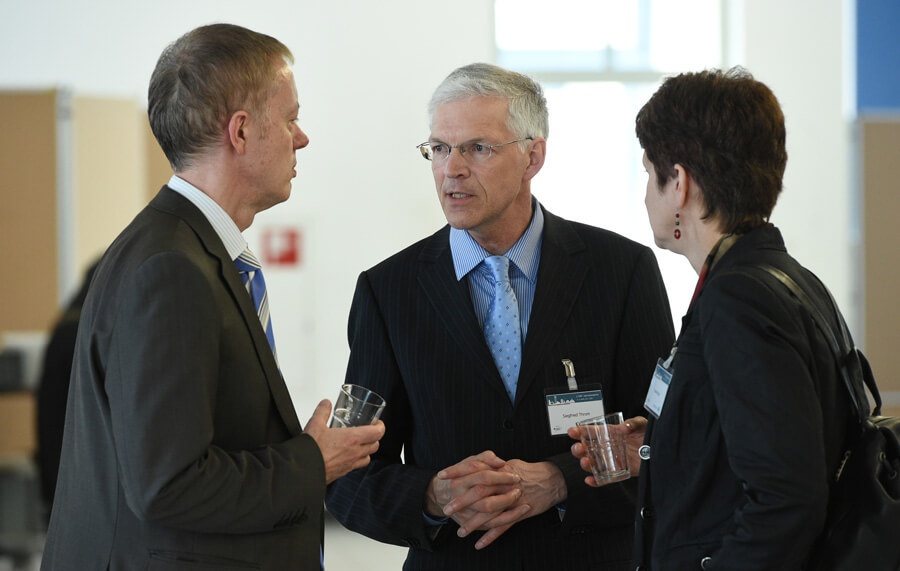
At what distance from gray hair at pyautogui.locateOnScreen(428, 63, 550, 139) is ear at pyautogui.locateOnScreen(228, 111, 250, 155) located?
0.67 m

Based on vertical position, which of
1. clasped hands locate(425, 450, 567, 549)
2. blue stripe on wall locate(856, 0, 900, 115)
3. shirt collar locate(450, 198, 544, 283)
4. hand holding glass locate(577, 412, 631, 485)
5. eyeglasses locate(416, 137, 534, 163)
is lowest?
clasped hands locate(425, 450, 567, 549)

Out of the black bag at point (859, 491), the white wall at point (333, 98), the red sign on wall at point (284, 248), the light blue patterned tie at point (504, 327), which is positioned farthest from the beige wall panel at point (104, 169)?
the black bag at point (859, 491)

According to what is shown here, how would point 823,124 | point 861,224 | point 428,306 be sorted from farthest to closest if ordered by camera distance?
point 823,124 < point 861,224 < point 428,306

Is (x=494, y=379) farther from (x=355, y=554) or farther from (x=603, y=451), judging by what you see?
(x=355, y=554)

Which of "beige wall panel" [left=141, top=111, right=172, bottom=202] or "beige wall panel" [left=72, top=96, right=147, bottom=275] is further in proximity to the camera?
"beige wall panel" [left=141, top=111, right=172, bottom=202]

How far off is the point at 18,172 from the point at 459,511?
341 cm

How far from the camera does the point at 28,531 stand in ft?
14.1

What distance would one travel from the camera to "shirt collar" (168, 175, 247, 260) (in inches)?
63.9

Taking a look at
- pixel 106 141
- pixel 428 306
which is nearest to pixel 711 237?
pixel 428 306

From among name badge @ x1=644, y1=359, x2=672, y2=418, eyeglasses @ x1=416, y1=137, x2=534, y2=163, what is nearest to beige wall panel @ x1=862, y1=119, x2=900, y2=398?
eyeglasses @ x1=416, y1=137, x2=534, y2=163

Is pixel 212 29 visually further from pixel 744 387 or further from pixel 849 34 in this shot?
pixel 849 34

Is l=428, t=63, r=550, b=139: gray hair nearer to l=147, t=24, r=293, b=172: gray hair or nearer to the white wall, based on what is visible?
l=147, t=24, r=293, b=172: gray hair

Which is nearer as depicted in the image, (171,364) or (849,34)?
(171,364)

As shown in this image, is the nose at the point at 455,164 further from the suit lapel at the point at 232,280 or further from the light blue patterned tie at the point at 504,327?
the suit lapel at the point at 232,280
